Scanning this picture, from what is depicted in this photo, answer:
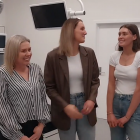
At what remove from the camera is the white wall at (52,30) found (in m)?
3.61

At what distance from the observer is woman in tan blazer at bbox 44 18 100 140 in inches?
62.9

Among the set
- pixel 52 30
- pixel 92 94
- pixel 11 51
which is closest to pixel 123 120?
pixel 92 94

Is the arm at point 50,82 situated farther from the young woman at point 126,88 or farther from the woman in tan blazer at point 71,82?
the young woman at point 126,88

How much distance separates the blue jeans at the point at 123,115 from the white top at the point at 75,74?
13.3 inches

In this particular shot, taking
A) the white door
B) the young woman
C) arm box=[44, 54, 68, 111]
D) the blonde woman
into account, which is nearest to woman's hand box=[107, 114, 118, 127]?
the young woman

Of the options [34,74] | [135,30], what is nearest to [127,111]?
[135,30]

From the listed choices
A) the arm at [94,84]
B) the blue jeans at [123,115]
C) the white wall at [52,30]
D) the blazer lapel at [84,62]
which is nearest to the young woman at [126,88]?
the blue jeans at [123,115]

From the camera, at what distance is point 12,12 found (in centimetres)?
462

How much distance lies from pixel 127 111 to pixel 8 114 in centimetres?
89

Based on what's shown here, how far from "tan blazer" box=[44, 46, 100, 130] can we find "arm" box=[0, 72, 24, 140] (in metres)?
0.31

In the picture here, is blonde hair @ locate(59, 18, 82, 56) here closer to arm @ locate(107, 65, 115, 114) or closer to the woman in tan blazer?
the woman in tan blazer

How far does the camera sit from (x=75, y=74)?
1604 mm

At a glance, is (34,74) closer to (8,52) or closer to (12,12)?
(8,52)

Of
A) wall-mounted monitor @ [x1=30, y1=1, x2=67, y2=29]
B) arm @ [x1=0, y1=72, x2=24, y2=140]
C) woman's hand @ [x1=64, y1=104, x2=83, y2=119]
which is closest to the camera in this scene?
arm @ [x1=0, y1=72, x2=24, y2=140]
